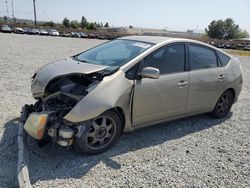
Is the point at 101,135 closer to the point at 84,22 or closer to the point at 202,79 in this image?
the point at 202,79

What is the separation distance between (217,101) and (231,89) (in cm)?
50

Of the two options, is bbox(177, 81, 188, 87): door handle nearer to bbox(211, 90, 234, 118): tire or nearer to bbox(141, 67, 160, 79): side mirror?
bbox(141, 67, 160, 79): side mirror

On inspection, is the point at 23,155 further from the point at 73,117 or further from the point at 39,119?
the point at 73,117

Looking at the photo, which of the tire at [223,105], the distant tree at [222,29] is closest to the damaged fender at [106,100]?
the tire at [223,105]

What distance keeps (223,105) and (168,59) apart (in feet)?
6.29

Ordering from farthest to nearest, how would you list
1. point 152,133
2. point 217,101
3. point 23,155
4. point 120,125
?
point 217,101 < point 152,133 < point 120,125 < point 23,155

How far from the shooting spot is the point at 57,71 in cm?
341

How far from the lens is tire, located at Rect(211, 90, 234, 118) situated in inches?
198

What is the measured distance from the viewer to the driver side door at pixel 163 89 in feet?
11.9

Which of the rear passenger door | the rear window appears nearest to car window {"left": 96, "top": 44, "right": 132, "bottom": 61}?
the rear passenger door

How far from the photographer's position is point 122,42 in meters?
4.44

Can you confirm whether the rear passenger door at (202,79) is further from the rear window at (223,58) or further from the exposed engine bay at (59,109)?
the exposed engine bay at (59,109)

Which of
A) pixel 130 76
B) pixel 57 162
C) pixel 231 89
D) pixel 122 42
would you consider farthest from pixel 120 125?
pixel 231 89

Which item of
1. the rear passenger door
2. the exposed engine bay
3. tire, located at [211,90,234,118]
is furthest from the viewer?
tire, located at [211,90,234,118]
